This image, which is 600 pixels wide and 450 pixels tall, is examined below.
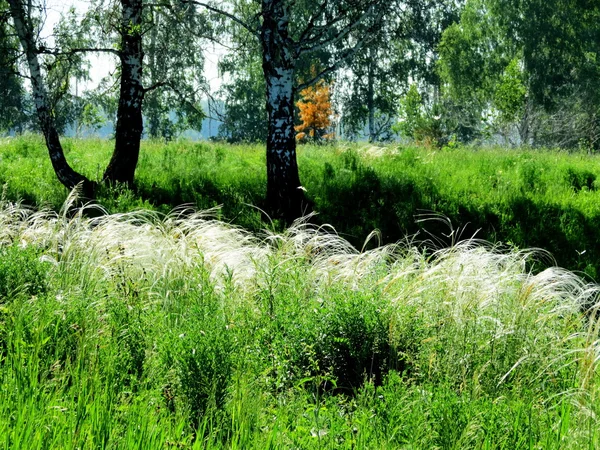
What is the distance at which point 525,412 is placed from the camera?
125 inches

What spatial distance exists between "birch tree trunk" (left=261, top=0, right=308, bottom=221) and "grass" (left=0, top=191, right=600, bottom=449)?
157 inches

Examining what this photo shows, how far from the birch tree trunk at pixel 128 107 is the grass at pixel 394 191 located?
457 millimetres

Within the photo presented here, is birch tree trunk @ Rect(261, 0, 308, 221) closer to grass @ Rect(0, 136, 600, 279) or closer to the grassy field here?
grass @ Rect(0, 136, 600, 279)

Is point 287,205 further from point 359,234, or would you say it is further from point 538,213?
point 538,213

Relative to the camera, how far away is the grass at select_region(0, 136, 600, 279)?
9.05 m

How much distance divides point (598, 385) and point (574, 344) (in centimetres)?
40

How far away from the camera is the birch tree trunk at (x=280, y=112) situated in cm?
976

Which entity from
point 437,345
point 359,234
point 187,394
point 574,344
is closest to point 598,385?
point 574,344

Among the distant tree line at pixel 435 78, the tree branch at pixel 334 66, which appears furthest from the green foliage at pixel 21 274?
the distant tree line at pixel 435 78

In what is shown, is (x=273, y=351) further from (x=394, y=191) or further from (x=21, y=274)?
(x=394, y=191)

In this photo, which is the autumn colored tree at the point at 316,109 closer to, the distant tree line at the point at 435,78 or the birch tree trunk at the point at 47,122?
the distant tree line at the point at 435,78

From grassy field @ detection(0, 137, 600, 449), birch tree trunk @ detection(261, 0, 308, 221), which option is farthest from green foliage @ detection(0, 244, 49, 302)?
birch tree trunk @ detection(261, 0, 308, 221)

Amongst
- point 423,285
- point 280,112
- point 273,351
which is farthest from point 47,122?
point 273,351

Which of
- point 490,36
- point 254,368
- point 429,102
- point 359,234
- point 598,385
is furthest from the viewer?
point 429,102
